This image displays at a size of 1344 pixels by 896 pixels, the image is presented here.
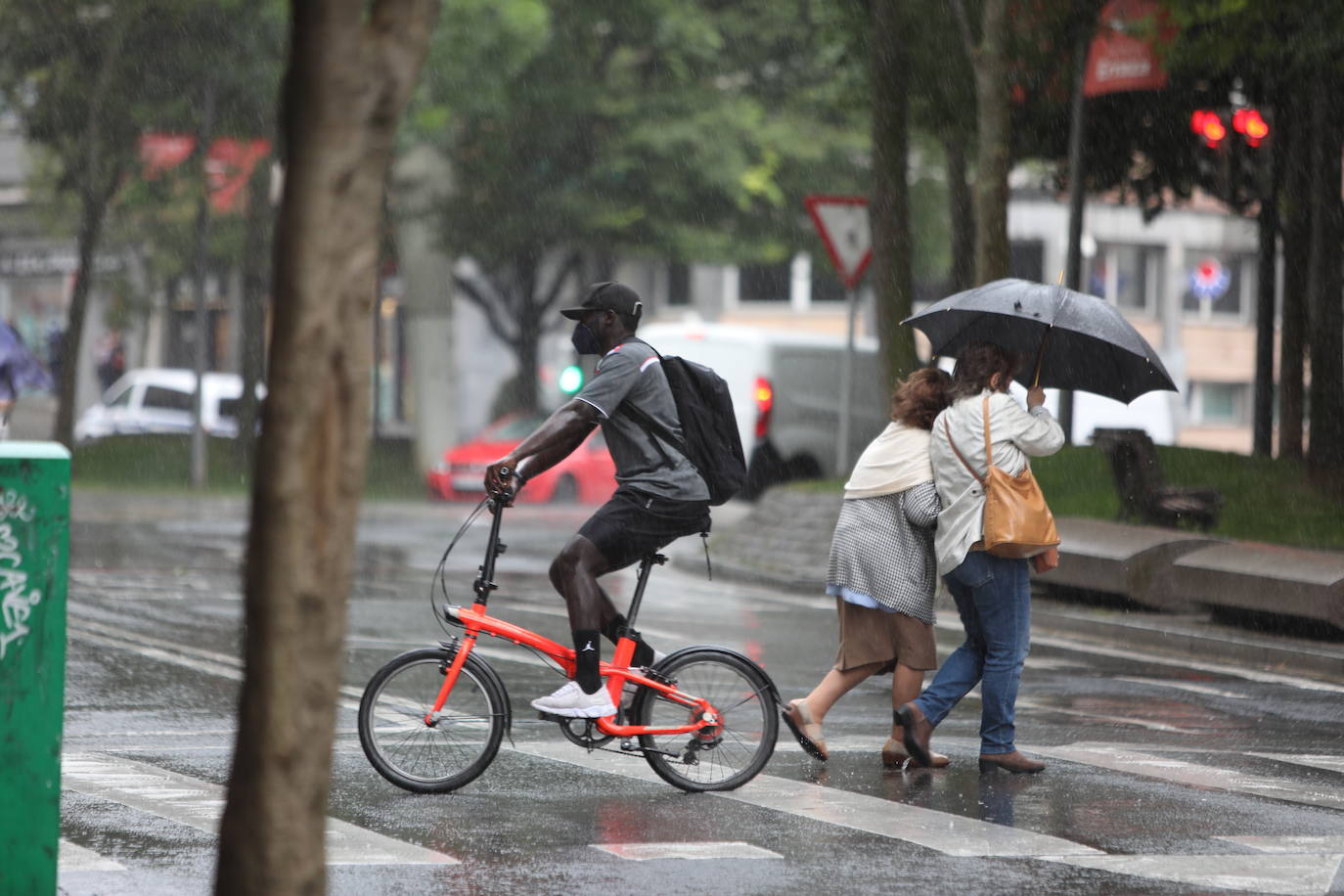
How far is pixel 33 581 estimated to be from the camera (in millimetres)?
5059

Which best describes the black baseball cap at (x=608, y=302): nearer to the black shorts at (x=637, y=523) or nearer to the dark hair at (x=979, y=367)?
the black shorts at (x=637, y=523)

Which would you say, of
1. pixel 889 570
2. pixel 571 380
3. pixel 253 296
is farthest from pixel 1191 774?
pixel 253 296

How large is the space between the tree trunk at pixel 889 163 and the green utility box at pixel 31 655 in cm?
1528

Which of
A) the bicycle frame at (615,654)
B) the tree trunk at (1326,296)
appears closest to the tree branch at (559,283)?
the tree trunk at (1326,296)

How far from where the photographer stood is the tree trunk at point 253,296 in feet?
105

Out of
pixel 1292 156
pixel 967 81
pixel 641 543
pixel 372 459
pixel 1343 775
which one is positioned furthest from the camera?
pixel 372 459

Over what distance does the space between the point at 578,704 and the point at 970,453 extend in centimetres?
181

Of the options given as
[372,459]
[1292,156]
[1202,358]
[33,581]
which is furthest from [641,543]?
[1202,358]

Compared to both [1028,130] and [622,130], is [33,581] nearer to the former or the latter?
[1028,130]

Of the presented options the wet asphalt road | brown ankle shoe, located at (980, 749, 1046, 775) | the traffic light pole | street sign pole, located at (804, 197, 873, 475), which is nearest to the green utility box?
the wet asphalt road

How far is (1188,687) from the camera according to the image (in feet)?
37.0

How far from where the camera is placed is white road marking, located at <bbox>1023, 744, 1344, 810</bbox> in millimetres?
7801

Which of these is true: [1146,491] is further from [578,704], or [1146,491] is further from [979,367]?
[578,704]

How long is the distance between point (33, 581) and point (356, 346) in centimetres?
150
